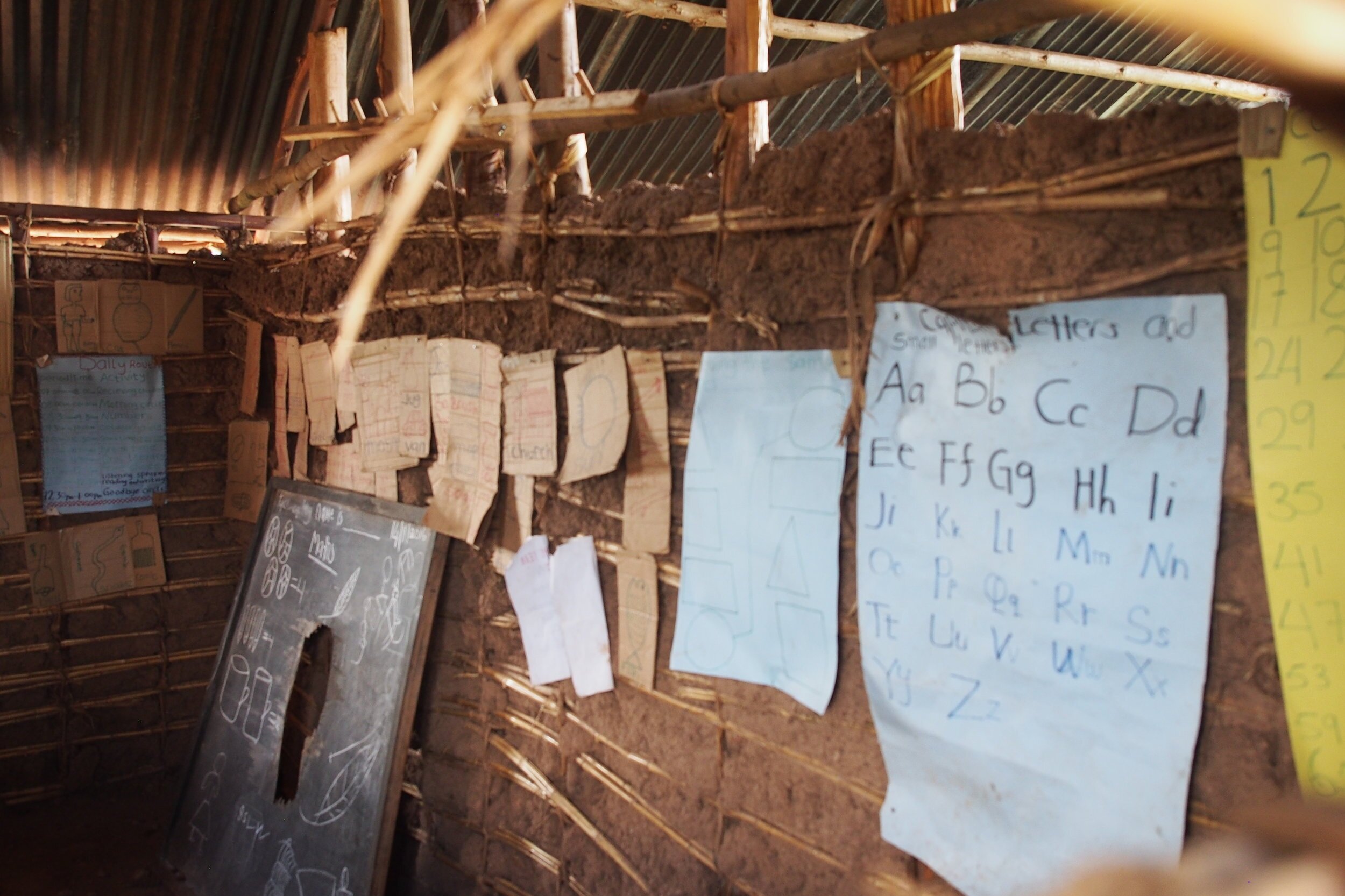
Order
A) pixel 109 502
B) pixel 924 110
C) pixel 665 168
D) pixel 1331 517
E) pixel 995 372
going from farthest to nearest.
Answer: pixel 665 168 < pixel 109 502 < pixel 924 110 < pixel 995 372 < pixel 1331 517

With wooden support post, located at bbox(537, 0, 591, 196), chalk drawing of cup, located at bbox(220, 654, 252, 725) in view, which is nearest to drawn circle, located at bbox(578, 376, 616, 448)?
wooden support post, located at bbox(537, 0, 591, 196)

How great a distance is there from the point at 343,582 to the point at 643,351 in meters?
1.73

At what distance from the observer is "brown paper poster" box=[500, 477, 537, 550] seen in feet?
9.28

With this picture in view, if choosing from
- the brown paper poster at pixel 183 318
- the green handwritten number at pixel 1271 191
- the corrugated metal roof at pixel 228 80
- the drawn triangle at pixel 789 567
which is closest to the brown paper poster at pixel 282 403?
the brown paper poster at pixel 183 318

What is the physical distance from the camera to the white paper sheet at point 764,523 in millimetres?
1991

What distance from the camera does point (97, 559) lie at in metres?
4.37

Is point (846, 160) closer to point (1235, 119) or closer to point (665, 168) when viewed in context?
point (1235, 119)

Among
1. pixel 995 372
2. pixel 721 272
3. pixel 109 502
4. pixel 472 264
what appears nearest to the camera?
pixel 995 372

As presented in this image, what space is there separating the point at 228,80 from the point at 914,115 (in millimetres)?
5487

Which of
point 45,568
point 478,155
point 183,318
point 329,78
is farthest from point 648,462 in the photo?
point 329,78

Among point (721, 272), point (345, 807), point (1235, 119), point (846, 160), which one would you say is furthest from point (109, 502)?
point (1235, 119)

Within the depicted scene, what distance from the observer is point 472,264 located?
2.98 metres

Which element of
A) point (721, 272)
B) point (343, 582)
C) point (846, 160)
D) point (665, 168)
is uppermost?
point (665, 168)

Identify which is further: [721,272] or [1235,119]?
[721,272]
